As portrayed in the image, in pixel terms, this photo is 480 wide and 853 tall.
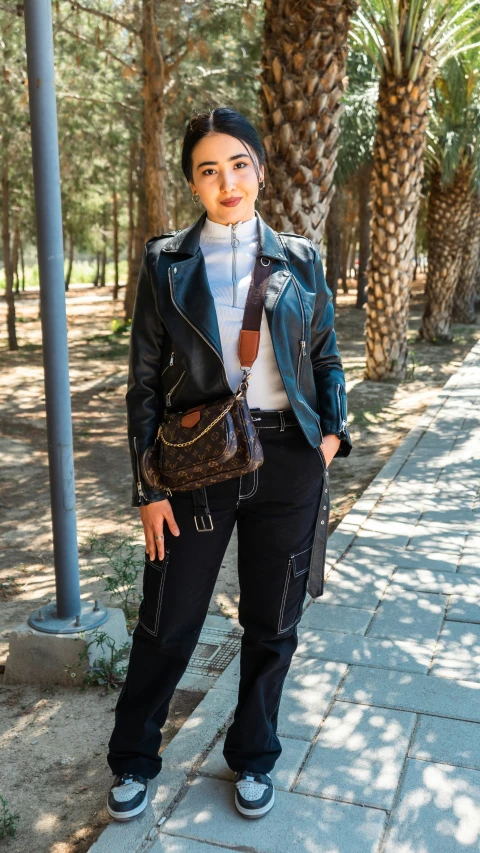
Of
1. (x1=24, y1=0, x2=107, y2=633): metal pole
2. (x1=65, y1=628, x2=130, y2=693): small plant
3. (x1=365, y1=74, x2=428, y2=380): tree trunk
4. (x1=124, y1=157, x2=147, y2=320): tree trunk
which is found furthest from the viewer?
(x1=124, y1=157, x2=147, y2=320): tree trunk

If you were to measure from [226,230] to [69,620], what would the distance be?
1.94m

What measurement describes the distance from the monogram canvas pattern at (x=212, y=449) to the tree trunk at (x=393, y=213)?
8.79 meters

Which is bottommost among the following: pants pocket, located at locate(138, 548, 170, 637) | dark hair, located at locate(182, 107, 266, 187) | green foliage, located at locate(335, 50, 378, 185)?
pants pocket, located at locate(138, 548, 170, 637)

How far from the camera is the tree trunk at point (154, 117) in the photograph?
1130cm

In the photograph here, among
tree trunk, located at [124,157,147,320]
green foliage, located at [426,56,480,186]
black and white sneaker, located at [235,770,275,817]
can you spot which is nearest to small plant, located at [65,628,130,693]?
black and white sneaker, located at [235,770,275,817]

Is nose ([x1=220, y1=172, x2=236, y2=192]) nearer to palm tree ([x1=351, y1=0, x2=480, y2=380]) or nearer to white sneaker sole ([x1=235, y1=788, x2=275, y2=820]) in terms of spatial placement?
white sneaker sole ([x1=235, y1=788, x2=275, y2=820])

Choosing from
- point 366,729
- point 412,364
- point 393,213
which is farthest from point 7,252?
point 366,729

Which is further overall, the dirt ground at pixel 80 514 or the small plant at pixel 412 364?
the small plant at pixel 412 364

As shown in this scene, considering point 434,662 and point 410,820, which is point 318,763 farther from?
point 434,662

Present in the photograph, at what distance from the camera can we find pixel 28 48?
3.20m

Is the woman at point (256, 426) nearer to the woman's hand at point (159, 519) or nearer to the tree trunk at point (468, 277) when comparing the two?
the woman's hand at point (159, 519)

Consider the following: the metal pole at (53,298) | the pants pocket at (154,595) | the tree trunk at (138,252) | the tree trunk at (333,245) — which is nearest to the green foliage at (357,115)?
the tree trunk at (333,245)

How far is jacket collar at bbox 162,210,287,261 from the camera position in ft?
7.55

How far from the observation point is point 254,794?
252 cm
